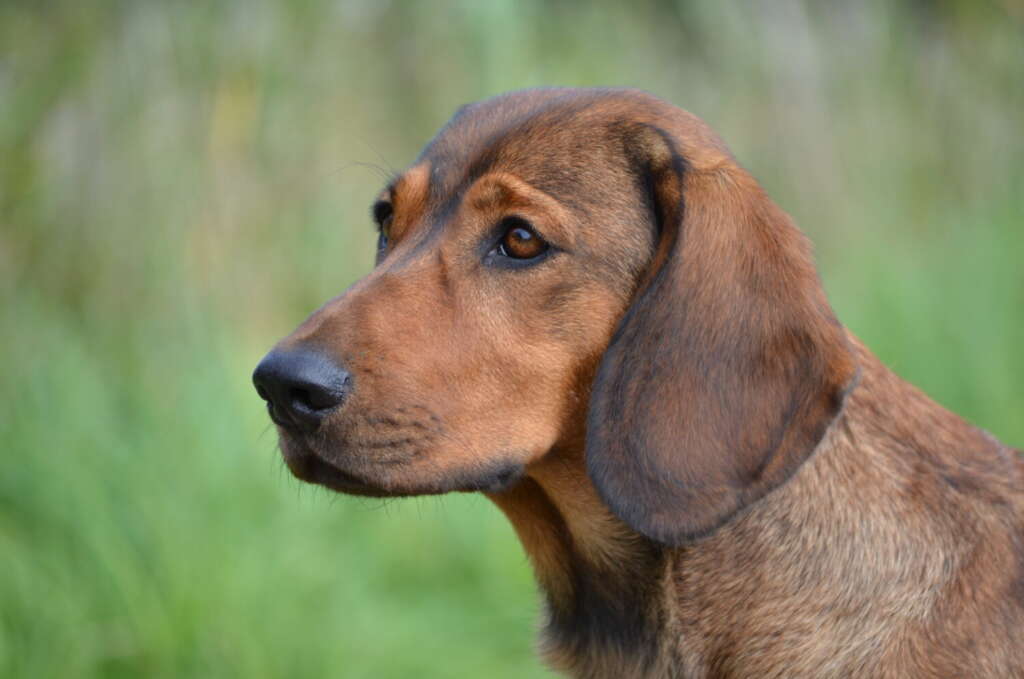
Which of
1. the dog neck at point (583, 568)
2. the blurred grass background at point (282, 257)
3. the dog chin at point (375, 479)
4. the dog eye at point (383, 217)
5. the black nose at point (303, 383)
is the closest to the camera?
the black nose at point (303, 383)

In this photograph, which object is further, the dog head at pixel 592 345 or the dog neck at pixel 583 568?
the dog neck at pixel 583 568

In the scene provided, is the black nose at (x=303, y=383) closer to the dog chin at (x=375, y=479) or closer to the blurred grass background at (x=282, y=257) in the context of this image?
the dog chin at (x=375, y=479)

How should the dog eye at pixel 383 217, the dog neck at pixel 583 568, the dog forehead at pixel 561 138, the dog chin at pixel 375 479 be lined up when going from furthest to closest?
1. the dog eye at pixel 383 217
2. the dog forehead at pixel 561 138
3. the dog neck at pixel 583 568
4. the dog chin at pixel 375 479

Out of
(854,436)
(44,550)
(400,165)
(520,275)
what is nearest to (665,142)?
(520,275)

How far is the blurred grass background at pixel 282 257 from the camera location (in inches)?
193

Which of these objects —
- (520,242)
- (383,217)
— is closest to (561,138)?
(520,242)

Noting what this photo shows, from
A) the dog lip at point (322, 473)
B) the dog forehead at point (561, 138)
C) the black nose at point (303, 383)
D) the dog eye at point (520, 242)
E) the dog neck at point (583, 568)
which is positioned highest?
the dog forehead at point (561, 138)

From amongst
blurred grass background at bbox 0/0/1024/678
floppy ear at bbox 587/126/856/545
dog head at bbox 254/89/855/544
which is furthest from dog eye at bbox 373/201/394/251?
blurred grass background at bbox 0/0/1024/678

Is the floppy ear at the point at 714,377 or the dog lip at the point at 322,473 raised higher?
the floppy ear at the point at 714,377

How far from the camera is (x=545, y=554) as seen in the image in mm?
3270

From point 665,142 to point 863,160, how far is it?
5259mm

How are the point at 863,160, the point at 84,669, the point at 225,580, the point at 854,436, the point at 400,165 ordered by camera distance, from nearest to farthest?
the point at 854,436
the point at 84,669
the point at 225,580
the point at 400,165
the point at 863,160

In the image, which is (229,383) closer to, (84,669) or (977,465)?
(84,669)

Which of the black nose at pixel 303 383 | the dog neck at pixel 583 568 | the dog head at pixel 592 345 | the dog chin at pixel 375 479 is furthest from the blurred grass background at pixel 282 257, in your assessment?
the black nose at pixel 303 383
